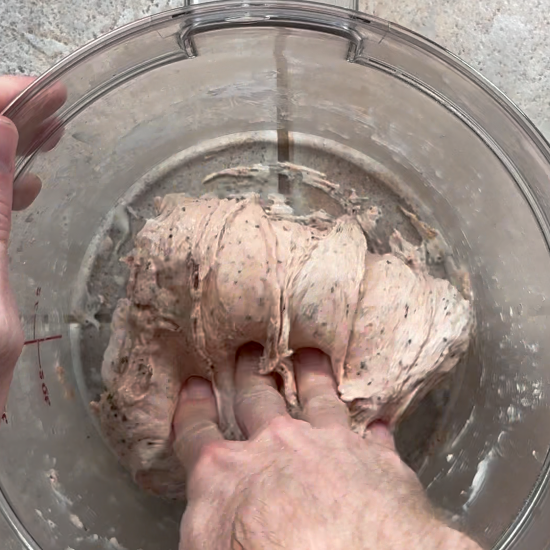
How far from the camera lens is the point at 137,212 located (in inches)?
32.4

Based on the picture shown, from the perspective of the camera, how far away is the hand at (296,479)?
40 cm

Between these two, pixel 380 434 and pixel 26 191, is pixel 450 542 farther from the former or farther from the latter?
pixel 26 191

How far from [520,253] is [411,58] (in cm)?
29

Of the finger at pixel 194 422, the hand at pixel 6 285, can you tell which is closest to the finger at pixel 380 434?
the finger at pixel 194 422

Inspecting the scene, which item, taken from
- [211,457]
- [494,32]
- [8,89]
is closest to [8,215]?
[8,89]

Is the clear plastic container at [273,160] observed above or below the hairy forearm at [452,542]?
above

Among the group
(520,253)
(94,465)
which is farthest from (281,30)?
(94,465)

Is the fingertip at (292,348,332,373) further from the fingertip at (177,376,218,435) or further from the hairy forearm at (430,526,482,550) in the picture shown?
the hairy forearm at (430,526,482,550)

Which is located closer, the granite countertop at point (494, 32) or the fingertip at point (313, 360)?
the fingertip at point (313, 360)

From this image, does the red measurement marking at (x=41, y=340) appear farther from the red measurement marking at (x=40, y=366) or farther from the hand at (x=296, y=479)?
the hand at (x=296, y=479)

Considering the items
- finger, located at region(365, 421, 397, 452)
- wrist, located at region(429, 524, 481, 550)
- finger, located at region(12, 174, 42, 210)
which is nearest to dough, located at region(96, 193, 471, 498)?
finger, located at region(365, 421, 397, 452)

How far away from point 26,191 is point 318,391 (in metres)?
0.45

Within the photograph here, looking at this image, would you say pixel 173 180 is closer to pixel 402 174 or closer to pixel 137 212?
pixel 137 212

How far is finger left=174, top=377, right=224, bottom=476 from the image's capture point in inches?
25.0
